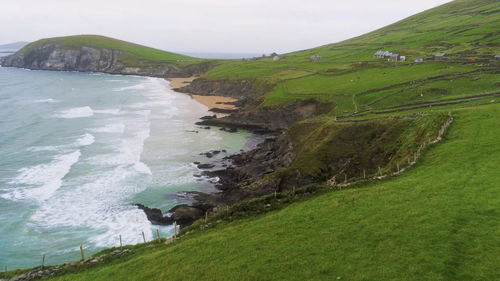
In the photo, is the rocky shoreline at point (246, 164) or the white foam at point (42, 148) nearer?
the rocky shoreline at point (246, 164)

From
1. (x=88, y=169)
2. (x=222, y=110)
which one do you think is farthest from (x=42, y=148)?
(x=222, y=110)

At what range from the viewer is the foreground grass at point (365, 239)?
62.5ft

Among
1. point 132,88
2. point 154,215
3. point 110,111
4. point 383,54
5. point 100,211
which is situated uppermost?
point 383,54

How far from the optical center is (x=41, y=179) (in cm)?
5444

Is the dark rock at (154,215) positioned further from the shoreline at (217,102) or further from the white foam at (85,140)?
the shoreline at (217,102)

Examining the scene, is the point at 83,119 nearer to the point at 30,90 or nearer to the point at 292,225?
the point at 30,90

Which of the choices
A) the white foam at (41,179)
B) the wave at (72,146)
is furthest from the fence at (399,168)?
the wave at (72,146)

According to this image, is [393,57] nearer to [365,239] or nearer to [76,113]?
[76,113]

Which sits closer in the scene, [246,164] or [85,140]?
[246,164]

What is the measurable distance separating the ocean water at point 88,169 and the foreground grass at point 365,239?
15.9 meters

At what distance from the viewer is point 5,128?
84.8 meters

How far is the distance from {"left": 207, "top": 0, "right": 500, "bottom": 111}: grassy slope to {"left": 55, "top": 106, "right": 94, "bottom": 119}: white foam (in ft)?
183

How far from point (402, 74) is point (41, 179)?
87.8 m

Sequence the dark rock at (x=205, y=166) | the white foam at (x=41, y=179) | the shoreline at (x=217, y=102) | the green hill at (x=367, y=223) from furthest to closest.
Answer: the shoreline at (x=217, y=102), the dark rock at (x=205, y=166), the white foam at (x=41, y=179), the green hill at (x=367, y=223)
